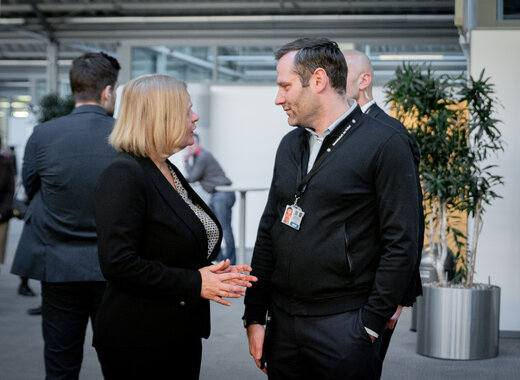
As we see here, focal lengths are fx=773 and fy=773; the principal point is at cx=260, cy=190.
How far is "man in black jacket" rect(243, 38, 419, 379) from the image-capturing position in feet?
6.75

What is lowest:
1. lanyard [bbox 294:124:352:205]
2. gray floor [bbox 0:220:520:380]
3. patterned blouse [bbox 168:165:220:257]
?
gray floor [bbox 0:220:520:380]

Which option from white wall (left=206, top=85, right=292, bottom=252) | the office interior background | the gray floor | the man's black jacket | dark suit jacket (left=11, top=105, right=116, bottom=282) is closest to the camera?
the man's black jacket

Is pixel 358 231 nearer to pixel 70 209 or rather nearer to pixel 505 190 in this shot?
pixel 70 209

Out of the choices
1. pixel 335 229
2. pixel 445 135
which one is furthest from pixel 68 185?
pixel 445 135

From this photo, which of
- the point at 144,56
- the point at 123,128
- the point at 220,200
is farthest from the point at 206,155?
the point at 123,128

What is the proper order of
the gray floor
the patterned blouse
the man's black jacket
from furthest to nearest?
the gray floor
the patterned blouse
the man's black jacket

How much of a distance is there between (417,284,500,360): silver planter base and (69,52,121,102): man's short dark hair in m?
2.88

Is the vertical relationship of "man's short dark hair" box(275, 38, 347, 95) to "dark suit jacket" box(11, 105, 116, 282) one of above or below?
above

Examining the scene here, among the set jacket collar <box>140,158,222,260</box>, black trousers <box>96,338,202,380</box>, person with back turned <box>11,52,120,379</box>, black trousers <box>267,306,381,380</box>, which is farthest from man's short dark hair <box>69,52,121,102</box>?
black trousers <box>267,306,381,380</box>

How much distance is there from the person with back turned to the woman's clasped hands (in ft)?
3.24

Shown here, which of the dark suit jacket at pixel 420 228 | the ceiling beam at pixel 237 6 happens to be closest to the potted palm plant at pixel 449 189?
the dark suit jacket at pixel 420 228

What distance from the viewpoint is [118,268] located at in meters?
2.07

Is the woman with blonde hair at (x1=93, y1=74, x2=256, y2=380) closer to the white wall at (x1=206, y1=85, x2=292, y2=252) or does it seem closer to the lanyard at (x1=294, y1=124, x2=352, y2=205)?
the lanyard at (x1=294, y1=124, x2=352, y2=205)

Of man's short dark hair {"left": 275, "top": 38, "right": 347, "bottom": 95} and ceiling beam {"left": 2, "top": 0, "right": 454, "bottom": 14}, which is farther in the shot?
ceiling beam {"left": 2, "top": 0, "right": 454, "bottom": 14}
